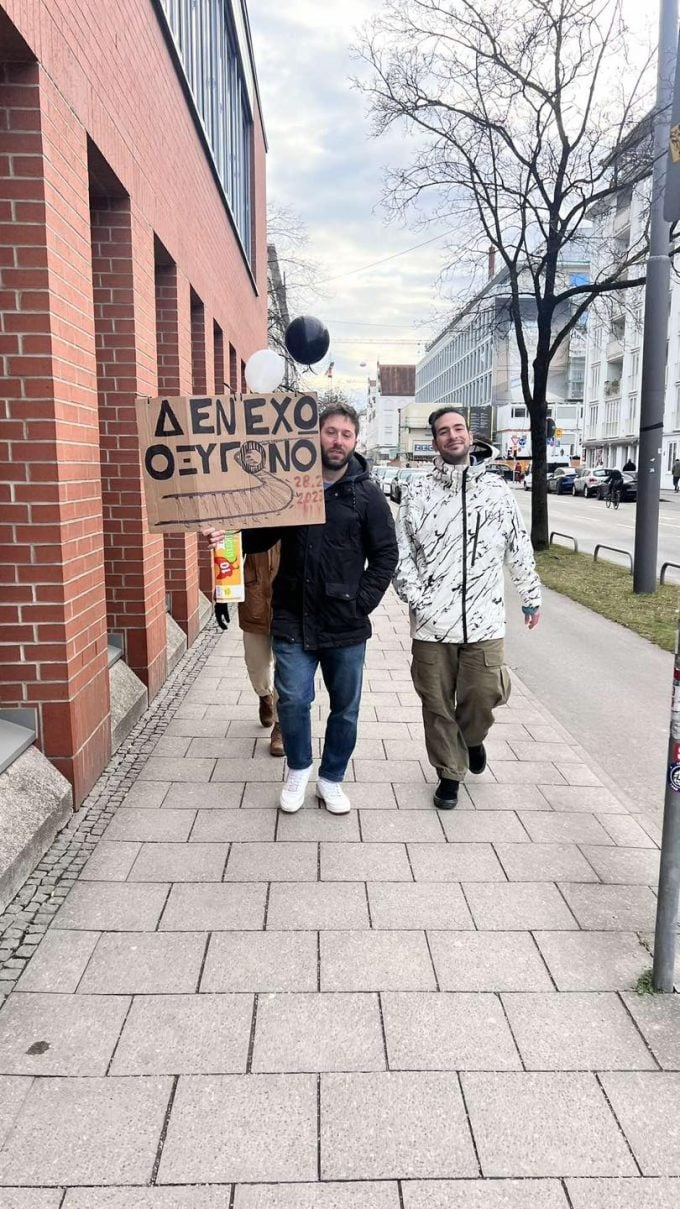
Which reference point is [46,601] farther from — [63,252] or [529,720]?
[529,720]

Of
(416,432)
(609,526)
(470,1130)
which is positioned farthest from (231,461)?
(416,432)

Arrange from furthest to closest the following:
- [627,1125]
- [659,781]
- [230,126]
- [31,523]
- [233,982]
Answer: [230,126] → [659,781] → [31,523] → [233,982] → [627,1125]

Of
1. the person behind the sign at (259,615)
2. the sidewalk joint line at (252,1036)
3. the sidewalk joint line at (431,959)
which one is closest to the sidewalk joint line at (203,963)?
the sidewalk joint line at (252,1036)

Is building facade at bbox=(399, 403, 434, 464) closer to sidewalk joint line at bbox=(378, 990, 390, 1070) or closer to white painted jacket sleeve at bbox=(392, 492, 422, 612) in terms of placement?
white painted jacket sleeve at bbox=(392, 492, 422, 612)

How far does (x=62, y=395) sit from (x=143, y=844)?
6.73 feet

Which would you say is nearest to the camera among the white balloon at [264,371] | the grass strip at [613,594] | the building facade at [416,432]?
the white balloon at [264,371]

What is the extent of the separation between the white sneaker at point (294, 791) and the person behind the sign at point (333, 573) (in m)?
0.35

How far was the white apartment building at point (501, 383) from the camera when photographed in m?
19.4

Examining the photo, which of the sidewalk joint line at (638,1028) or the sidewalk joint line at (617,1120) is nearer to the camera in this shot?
the sidewalk joint line at (617,1120)

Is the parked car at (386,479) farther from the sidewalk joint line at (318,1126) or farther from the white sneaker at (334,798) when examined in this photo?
the sidewalk joint line at (318,1126)

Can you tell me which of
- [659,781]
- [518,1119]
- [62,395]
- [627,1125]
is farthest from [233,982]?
[659,781]

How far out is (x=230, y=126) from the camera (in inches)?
529

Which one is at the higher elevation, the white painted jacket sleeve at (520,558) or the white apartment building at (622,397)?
the white apartment building at (622,397)

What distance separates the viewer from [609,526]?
78.5 ft
